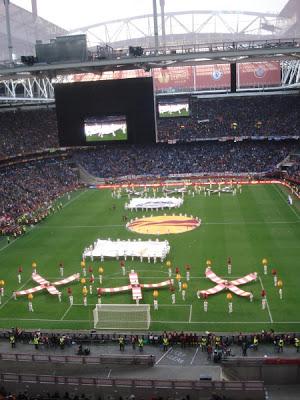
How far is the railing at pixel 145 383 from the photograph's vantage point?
19.5 metres

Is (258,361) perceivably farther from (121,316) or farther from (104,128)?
(104,128)

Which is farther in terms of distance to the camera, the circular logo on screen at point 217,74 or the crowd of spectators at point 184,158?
the circular logo on screen at point 217,74

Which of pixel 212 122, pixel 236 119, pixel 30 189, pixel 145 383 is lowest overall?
pixel 145 383

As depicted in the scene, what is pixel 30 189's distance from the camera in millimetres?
→ 67000

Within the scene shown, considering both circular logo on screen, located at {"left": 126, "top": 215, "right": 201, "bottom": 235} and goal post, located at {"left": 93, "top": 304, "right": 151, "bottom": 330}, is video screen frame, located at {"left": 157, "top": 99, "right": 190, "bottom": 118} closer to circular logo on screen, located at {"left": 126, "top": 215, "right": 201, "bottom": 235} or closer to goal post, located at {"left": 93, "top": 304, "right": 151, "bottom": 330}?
circular logo on screen, located at {"left": 126, "top": 215, "right": 201, "bottom": 235}

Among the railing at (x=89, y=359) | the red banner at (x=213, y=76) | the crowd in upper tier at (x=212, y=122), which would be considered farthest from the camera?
the red banner at (x=213, y=76)

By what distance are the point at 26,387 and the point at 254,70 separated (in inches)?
3047

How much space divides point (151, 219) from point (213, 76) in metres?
44.2

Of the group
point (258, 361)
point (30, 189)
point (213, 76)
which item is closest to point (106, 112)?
point (30, 189)

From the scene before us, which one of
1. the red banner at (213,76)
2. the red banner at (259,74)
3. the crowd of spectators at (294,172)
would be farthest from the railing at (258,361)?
the red banner at (259,74)

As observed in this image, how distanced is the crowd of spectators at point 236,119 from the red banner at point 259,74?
3.28m

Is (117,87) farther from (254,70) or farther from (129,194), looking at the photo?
(254,70)

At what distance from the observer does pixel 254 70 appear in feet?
289

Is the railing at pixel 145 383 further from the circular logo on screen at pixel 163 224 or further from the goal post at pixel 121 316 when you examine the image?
the circular logo on screen at pixel 163 224
